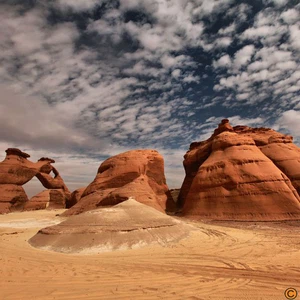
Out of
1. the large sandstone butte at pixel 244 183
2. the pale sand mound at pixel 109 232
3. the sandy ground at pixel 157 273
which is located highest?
the large sandstone butte at pixel 244 183

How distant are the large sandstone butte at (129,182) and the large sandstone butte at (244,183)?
4.62 m

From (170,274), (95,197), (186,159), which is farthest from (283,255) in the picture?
(186,159)

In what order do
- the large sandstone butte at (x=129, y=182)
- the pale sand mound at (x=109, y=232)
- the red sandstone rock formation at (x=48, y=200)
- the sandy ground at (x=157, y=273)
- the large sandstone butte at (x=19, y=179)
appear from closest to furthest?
1. the sandy ground at (x=157, y=273)
2. the pale sand mound at (x=109, y=232)
3. the large sandstone butte at (x=129, y=182)
4. the large sandstone butte at (x=19, y=179)
5. the red sandstone rock formation at (x=48, y=200)

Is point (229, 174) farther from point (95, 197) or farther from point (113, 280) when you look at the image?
point (113, 280)

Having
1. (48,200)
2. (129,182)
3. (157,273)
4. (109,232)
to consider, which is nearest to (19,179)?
(48,200)

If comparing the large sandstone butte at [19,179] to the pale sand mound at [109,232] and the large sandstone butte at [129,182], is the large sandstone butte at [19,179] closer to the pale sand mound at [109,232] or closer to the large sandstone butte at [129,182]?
the large sandstone butte at [129,182]

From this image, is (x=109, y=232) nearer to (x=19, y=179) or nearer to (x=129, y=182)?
(x=129, y=182)

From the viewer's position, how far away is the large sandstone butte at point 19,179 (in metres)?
39.9

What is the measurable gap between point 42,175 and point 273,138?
39329 mm

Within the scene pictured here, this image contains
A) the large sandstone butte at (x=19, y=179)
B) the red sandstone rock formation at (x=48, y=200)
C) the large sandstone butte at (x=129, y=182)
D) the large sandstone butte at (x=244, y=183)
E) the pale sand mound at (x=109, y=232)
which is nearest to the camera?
the pale sand mound at (x=109, y=232)

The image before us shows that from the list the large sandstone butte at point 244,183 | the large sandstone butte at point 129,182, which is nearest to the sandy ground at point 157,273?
the large sandstone butte at point 244,183

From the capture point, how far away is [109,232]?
1102 cm

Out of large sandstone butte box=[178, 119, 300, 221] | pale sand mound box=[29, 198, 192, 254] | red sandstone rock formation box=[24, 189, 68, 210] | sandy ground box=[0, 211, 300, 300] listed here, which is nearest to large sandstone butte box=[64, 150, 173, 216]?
large sandstone butte box=[178, 119, 300, 221]

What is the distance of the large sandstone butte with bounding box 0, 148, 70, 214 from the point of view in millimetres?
39938
